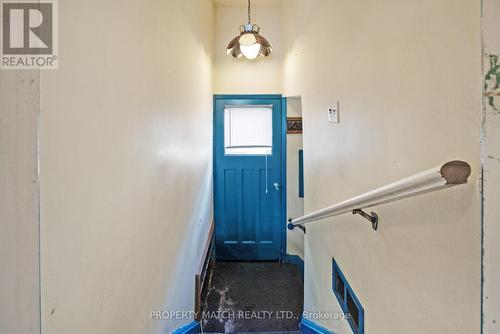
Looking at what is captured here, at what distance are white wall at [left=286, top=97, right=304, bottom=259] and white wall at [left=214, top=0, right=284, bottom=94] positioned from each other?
0.46 meters

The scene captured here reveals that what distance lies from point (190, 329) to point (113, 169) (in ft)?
4.98

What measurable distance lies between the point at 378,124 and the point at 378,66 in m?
0.21

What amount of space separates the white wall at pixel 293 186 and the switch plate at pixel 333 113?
1686 millimetres

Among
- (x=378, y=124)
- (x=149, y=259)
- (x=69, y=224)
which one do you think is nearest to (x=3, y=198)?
(x=69, y=224)

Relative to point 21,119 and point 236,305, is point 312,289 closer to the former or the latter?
point 236,305

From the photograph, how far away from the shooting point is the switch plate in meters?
1.45

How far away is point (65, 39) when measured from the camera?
66 centimetres

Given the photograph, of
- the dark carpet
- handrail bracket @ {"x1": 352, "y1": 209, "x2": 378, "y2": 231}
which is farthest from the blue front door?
handrail bracket @ {"x1": 352, "y1": 209, "x2": 378, "y2": 231}

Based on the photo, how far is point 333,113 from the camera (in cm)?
151

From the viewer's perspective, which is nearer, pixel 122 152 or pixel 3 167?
pixel 3 167

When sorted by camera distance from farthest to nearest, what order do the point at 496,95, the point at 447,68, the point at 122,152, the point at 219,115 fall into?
the point at 219,115, the point at 122,152, the point at 447,68, the point at 496,95

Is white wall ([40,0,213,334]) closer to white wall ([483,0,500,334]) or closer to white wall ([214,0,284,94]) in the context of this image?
white wall ([483,0,500,334])

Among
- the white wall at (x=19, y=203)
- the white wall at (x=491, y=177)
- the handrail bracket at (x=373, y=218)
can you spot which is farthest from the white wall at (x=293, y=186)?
the white wall at (x=19, y=203)

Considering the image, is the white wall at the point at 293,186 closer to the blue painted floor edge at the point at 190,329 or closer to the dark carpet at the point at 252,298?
the dark carpet at the point at 252,298
